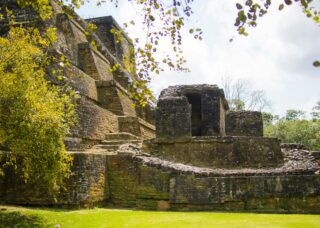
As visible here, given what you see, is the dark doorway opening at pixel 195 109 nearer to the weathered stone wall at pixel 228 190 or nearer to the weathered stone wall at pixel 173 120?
the weathered stone wall at pixel 173 120

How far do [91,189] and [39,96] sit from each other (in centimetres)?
280

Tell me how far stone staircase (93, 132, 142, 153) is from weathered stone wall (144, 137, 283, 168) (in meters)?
1.12

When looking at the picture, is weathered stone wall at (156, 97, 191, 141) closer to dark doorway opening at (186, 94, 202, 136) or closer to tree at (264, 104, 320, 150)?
dark doorway opening at (186, 94, 202, 136)

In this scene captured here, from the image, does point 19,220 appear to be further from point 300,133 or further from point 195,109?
point 300,133

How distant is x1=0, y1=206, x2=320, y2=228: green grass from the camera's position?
6.25 metres

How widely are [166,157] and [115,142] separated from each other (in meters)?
1.97

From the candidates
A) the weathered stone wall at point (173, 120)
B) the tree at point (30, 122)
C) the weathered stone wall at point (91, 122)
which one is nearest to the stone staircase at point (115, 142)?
the weathered stone wall at point (91, 122)

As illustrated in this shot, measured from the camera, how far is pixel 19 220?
6.59 meters

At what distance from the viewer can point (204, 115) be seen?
14938mm

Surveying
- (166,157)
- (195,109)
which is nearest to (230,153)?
(166,157)

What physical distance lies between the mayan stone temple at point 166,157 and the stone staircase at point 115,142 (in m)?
0.03

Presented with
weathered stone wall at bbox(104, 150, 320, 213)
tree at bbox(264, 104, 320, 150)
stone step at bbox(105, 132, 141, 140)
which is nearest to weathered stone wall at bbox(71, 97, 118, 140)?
stone step at bbox(105, 132, 141, 140)

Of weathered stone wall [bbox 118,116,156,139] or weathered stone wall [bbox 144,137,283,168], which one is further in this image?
weathered stone wall [bbox 118,116,156,139]

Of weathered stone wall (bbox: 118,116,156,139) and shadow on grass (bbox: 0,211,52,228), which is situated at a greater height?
weathered stone wall (bbox: 118,116,156,139)
